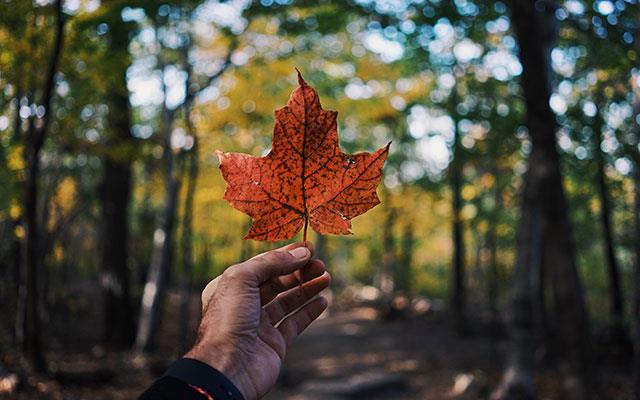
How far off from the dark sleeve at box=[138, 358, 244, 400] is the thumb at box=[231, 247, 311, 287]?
0.25 meters

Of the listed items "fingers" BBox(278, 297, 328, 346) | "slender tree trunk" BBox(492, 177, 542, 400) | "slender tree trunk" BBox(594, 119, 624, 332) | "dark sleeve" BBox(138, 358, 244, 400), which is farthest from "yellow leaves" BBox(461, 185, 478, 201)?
"dark sleeve" BBox(138, 358, 244, 400)

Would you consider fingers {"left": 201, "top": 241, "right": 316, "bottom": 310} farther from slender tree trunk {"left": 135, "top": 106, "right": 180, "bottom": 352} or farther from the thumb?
slender tree trunk {"left": 135, "top": 106, "right": 180, "bottom": 352}

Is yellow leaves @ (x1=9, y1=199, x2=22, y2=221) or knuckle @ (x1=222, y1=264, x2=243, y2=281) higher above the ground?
knuckle @ (x1=222, y1=264, x2=243, y2=281)

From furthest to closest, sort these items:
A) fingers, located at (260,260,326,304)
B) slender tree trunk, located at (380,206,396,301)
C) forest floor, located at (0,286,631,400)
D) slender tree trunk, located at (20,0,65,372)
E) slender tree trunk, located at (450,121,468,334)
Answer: slender tree trunk, located at (380,206,396,301)
slender tree trunk, located at (450,121,468,334)
forest floor, located at (0,286,631,400)
slender tree trunk, located at (20,0,65,372)
fingers, located at (260,260,326,304)

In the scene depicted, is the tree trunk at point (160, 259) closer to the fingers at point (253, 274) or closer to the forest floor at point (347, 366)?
the forest floor at point (347, 366)

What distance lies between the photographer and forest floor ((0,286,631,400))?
7.22 meters

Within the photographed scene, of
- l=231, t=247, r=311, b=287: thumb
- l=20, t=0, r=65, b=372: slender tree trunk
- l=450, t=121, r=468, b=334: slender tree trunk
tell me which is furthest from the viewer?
l=450, t=121, r=468, b=334: slender tree trunk

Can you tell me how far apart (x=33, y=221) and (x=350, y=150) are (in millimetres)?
12210

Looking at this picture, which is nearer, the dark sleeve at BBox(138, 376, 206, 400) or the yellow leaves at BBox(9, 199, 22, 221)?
the dark sleeve at BBox(138, 376, 206, 400)

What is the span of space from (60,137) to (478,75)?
905 cm

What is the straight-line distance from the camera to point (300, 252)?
54.7 inches

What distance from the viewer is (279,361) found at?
1.41 metres

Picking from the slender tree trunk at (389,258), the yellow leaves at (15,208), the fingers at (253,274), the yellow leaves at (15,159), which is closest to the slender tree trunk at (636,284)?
the fingers at (253,274)

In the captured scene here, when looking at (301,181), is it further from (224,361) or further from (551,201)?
(551,201)
